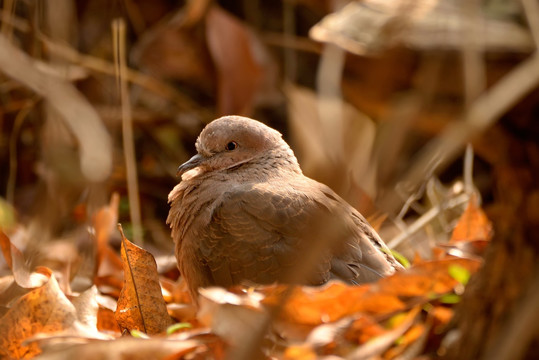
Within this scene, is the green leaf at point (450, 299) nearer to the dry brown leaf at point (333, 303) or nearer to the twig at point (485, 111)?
the dry brown leaf at point (333, 303)

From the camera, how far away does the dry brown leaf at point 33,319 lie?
209cm

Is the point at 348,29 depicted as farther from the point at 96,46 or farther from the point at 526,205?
the point at 526,205

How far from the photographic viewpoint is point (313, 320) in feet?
6.06

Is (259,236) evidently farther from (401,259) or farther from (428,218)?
(428,218)

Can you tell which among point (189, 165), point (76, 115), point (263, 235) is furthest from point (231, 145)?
point (76, 115)

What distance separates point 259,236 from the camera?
8.26 ft

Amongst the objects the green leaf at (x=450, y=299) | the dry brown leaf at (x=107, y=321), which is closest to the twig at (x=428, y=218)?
the green leaf at (x=450, y=299)

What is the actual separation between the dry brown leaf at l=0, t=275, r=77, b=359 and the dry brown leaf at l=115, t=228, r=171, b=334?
6.1 inches

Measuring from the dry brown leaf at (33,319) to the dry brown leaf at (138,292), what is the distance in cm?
15

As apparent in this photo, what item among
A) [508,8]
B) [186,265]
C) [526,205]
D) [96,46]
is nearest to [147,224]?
[96,46]

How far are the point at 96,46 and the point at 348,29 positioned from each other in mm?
2187

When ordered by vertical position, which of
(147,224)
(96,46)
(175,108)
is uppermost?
(96,46)

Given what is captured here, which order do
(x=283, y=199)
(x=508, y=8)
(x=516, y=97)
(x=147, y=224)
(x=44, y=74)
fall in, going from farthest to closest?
1. (x=147, y=224)
2. (x=508, y=8)
3. (x=283, y=199)
4. (x=44, y=74)
5. (x=516, y=97)

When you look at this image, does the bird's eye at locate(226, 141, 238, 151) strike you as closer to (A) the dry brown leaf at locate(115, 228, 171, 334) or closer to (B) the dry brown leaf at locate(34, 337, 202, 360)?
(A) the dry brown leaf at locate(115, 228, 171, 334)
